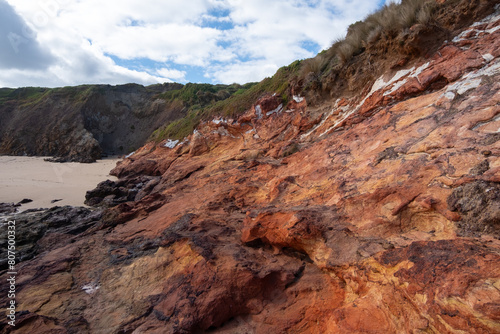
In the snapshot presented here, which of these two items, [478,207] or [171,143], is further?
[171,143]

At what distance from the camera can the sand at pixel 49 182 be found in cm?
1089

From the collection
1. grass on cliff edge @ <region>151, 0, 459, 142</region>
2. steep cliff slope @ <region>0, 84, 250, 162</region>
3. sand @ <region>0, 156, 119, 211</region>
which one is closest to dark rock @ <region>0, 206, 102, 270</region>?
sand @ <region>0, 156, 119, 211</region>

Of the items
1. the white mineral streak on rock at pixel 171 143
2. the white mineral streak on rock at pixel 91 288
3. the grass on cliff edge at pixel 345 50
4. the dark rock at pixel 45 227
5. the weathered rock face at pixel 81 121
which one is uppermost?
the weathered rock face at pixel 81 121

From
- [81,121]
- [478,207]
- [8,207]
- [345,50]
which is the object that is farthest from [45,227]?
[81,121]

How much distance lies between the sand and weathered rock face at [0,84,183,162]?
4.83 meters

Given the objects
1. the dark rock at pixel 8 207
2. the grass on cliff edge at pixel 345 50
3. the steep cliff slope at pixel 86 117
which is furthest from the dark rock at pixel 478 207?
the steep cliff slope at pixel 86 117

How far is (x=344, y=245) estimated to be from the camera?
3322mm

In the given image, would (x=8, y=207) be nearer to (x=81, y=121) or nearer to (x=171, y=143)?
(x=171, y=143)

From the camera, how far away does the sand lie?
1089 centimetres

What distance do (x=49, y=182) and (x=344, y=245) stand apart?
614 inches

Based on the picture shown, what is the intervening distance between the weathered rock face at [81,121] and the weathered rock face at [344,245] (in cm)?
2171

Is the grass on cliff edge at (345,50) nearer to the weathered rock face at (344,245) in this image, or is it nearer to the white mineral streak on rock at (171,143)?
the white mineral streak on rock at (171,143)

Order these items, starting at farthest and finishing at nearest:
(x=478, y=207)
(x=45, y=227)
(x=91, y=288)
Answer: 1. (x=45, y=227)
2. (x=91, y=288)
3. (x=478, y=207)

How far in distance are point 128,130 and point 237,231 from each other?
93.7ft
